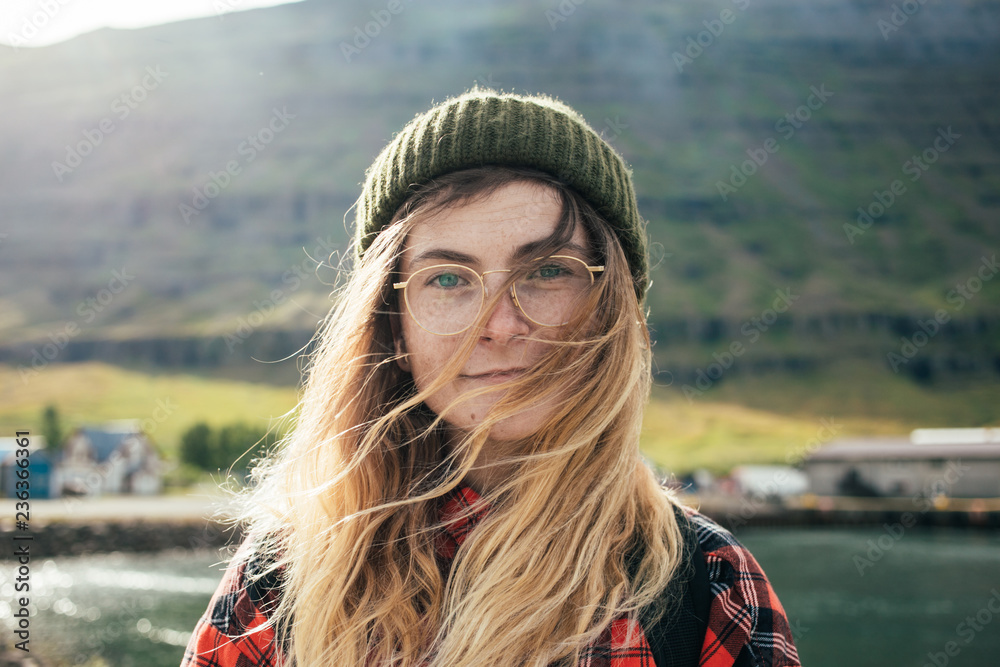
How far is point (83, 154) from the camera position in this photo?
478 ft

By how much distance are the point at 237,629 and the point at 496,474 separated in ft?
2.36

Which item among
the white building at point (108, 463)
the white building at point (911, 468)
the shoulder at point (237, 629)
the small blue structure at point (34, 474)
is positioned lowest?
the white building at point (911, 468)

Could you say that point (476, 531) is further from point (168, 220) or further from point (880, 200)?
point (880, 200)

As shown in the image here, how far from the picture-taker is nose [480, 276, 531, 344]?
165cm

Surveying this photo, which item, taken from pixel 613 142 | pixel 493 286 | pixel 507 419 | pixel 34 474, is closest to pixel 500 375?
pixel 507 419

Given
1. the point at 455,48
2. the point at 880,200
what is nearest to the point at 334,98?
the point at 455,48

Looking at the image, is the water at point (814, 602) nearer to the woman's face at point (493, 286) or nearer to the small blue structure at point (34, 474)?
the small blue structure at point (34, 474)

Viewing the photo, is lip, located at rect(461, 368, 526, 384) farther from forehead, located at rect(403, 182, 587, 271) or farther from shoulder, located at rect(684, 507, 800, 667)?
shoulder, located at rect(684, 507, 800, 667)

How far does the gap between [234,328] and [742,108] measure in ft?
373

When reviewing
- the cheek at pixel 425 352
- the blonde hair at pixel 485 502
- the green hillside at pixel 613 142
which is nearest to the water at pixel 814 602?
the blonde hair at pixel 485 502

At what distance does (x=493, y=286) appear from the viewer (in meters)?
1.67

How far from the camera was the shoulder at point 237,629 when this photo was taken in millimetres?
1656

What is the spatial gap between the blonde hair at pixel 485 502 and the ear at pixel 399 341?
0.05 feet

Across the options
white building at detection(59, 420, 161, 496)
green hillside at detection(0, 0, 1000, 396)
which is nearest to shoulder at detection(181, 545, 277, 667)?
white building at detection(59, 420, 161, 496)
